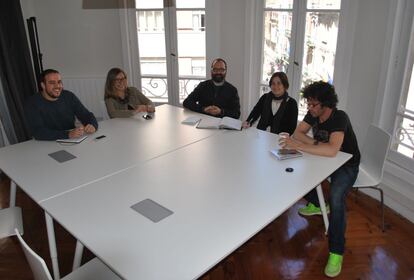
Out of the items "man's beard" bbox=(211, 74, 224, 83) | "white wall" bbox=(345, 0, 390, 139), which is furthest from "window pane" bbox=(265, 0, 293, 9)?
"man's beard" bbox=(211, 74, 224, 83)

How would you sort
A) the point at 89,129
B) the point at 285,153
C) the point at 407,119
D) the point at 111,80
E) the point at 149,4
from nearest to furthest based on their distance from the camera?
the point at 285,153, the point at 89,129, the point at 407,119, the point at 111,80, the point at 149,4

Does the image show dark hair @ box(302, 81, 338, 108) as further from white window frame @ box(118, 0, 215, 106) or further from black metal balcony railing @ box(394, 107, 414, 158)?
white window frame @ box(118, 0, 215, 106)

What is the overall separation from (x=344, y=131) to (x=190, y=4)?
9.29 feet

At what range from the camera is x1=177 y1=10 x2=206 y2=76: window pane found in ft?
14.8

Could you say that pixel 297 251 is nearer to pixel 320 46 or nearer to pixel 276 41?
pixel 320 46

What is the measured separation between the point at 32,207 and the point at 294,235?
2352 millimetres

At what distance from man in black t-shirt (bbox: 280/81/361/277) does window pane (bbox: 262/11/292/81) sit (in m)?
1.71

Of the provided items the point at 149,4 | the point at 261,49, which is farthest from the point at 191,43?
the point at 261,49

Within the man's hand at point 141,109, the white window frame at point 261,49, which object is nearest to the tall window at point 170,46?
the white window frame at point 261,49

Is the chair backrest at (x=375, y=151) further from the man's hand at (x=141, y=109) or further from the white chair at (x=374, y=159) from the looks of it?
the man's hand at (x=141, y=109)

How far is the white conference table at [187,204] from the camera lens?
156cm

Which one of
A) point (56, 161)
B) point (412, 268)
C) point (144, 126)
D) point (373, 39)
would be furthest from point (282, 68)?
point (56, 161)

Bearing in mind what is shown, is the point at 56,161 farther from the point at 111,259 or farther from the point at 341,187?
the point at 341,187

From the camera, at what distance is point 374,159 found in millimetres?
2877
